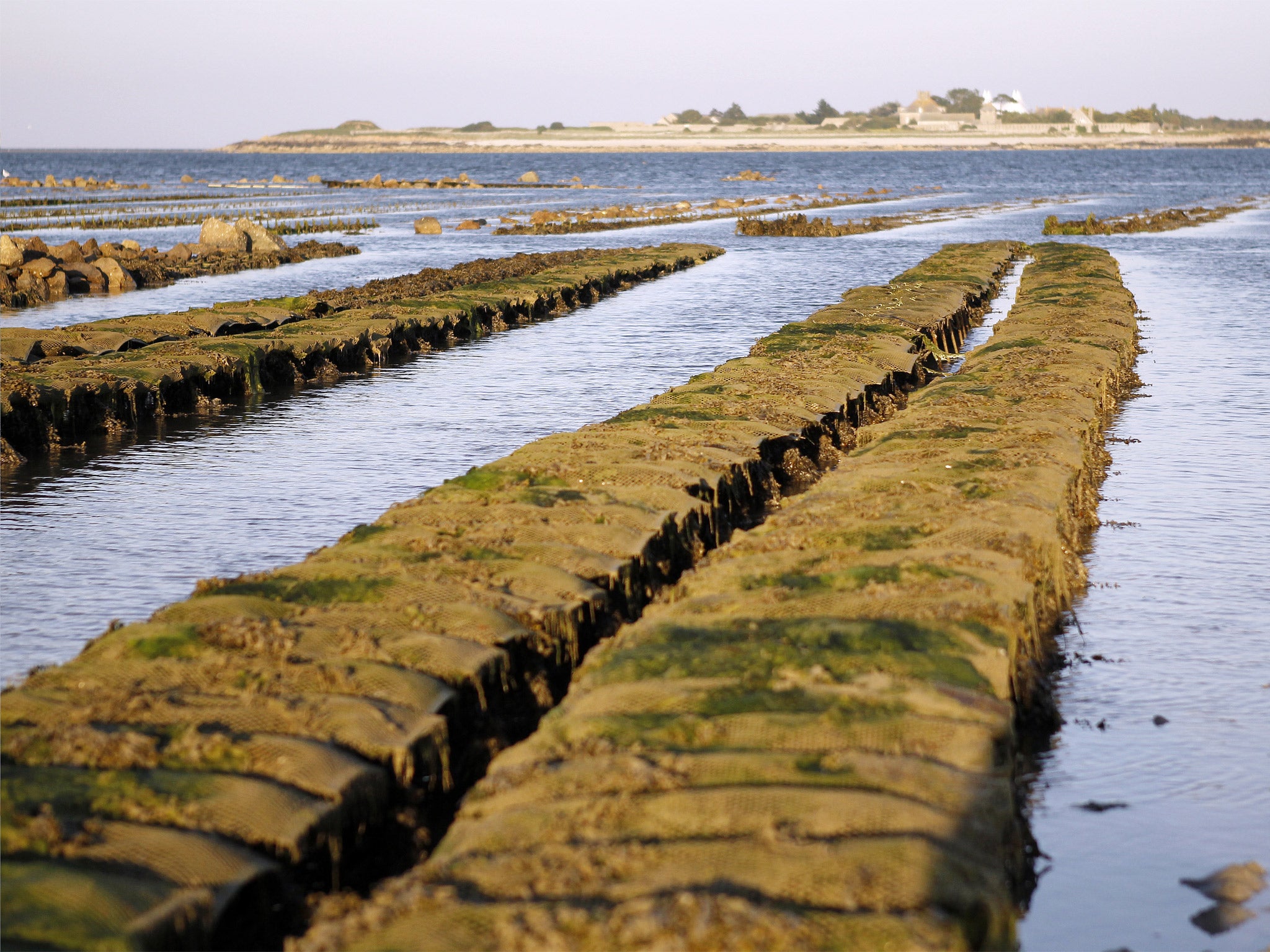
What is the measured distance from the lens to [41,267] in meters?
39.2

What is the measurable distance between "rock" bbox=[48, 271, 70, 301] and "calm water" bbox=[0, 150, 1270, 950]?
141 cm

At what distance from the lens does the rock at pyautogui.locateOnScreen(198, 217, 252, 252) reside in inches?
2012

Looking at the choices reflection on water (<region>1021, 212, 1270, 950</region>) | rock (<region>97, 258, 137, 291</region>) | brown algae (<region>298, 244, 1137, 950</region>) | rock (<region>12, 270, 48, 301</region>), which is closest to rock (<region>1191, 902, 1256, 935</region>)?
reflection on water (<region>1021, 212, 1270, 950</region>)

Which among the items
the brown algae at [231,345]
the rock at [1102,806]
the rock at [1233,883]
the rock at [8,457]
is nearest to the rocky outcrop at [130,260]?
the brown algae at [231,345]

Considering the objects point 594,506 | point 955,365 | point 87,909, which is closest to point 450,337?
point 955,365

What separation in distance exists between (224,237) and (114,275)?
11.2 m

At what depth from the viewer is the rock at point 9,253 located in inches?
1540

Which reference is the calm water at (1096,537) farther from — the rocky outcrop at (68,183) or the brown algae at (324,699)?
the rocky outcrop at (68,183)

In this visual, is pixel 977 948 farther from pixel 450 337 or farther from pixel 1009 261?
pixel 1009 261

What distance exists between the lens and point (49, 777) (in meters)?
6.17

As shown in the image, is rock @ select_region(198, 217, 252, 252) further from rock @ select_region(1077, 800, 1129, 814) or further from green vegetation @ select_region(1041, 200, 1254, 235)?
rock @ select_region(1077, 800, 1129, 814)

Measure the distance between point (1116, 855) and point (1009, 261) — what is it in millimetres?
40319

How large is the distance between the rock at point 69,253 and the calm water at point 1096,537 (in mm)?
5567

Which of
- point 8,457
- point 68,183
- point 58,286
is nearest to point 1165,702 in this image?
point 8,457
